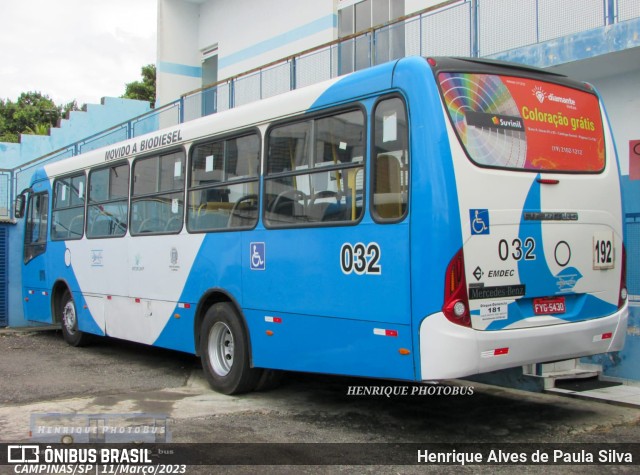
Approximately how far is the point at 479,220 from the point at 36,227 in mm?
10086

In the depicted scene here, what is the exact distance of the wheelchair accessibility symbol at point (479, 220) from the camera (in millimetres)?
5648

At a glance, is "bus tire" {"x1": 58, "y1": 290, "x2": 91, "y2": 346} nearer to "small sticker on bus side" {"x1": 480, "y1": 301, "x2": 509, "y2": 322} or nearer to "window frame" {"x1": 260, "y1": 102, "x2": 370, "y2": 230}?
Answer: "window frame" {"x1": 260, "y1": 102, "x2": 370, "y2": 230}

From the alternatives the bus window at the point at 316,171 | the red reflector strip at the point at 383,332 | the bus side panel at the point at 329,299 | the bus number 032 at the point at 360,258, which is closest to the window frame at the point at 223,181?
the bus window at the point at 316,171

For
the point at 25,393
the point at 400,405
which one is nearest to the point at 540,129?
the point at 400,405

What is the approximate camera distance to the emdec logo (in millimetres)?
5602

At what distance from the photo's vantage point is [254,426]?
22.1ft

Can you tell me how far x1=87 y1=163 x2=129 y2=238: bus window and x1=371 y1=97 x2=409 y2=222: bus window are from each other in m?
5.23

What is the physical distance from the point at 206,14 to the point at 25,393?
16.3 meters

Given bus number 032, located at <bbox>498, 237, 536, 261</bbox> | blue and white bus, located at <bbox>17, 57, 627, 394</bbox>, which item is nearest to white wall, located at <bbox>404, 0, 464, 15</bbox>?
blue and white bus, located at <bbox>17, 57, 627, 394</bbox>

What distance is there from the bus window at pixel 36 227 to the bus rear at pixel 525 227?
9.38m

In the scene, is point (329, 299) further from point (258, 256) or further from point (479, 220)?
point (479, 220)

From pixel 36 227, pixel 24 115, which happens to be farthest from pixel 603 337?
pixel 24 115

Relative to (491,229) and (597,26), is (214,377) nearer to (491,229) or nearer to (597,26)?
(491,229)

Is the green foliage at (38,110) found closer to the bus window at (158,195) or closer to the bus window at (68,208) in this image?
the bus window at (68,208)
